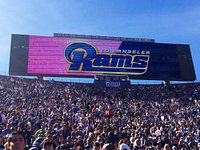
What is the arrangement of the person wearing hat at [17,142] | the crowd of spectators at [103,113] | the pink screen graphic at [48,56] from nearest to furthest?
the person wearing hat at [17,142] → the crowd of spectators at [103,113] → the pink screen graphic at [48,56]

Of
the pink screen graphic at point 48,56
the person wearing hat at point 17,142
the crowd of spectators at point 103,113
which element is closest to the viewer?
the person wearing hat at point 17,142

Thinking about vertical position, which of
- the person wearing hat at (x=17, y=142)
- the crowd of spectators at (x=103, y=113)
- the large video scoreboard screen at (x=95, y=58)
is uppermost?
the large video scoreboard screen at (x=95, y=58)

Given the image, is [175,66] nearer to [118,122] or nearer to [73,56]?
[73,56]

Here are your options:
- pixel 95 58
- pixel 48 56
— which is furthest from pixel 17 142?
pixel 95 58

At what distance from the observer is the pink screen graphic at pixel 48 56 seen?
36688mm

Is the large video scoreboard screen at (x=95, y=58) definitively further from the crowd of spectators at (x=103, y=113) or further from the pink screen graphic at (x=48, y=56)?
the crowd of spectators at (x=103, y=113)

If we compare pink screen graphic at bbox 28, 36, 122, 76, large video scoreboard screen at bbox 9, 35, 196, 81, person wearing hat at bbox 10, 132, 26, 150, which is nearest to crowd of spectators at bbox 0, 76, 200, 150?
pink screen graphic at bbox 28, 36, 122, 76

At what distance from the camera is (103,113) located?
23812mm

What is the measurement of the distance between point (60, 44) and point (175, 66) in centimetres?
1606

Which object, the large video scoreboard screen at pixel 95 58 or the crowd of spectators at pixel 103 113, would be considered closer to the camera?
the crowd of spectators at pixel 103 113

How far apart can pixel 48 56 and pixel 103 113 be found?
16.1 m

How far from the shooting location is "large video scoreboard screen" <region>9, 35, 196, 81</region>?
36.8 meters

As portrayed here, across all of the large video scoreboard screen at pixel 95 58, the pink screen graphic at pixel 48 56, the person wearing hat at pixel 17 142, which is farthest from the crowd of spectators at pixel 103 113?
the person wearing hat at pixel 17 142

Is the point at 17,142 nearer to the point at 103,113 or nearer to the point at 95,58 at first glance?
the point at 103,113
